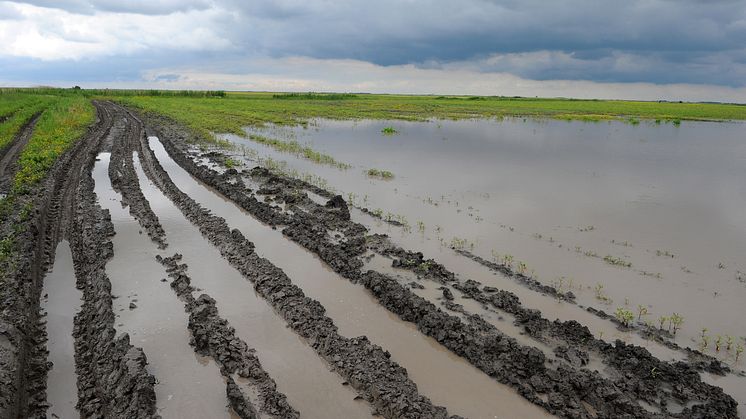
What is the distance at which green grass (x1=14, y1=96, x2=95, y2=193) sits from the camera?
15455mm

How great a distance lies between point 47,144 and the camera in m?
21.6

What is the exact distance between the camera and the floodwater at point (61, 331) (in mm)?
5664

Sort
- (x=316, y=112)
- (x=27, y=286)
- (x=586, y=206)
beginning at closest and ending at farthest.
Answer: (x=27, y=286) < (x=586, y=206) < (x=316, y=112)

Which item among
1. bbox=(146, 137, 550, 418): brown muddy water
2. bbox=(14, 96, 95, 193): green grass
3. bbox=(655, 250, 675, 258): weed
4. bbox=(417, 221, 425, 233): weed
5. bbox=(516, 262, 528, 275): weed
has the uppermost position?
bbox=(14, 96, 95, 193): green grass

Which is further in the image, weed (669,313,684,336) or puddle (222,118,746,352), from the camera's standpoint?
puddle (222,118,746,352)

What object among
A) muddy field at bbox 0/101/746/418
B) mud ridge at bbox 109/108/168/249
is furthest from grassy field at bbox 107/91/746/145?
muddy field at bbox 0/101/746/418

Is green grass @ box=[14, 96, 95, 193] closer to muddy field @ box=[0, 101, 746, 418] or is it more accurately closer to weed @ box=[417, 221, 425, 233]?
muddy field @ box=[0, 101, 746, 418]

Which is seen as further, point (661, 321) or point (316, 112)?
point (316, 112)

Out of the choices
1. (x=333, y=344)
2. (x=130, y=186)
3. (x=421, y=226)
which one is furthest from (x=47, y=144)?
(x=333, y=344)

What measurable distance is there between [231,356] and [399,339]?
2.57 m

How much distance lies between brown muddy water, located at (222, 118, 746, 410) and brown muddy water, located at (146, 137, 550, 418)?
2417mm

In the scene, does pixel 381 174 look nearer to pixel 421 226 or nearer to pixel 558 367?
pixel 421 226

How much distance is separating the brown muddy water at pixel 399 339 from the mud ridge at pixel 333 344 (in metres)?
0.34

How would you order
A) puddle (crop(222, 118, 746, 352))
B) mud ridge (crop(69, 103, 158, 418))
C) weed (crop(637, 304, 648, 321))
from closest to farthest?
mud ridge (crop(69, 103, 158, 418)), weed (crop(637, 304, 648, 321)), puddle (crop(222, 118, 746, 352))
